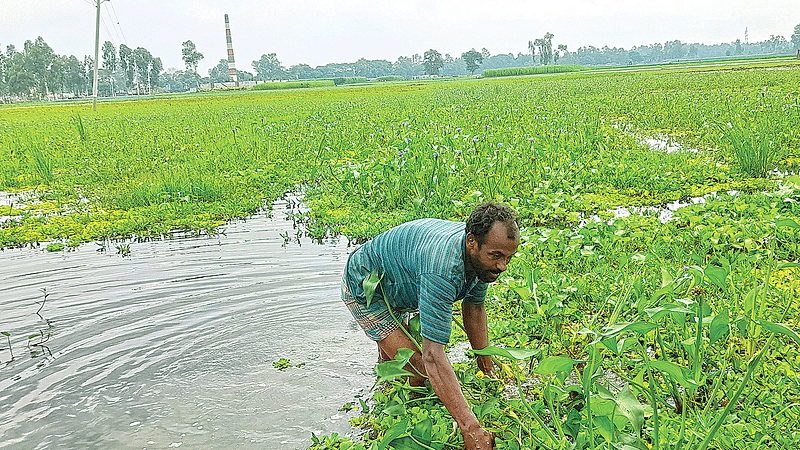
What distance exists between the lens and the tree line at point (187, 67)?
101625 mm

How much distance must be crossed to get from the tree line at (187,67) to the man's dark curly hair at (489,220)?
322 ft

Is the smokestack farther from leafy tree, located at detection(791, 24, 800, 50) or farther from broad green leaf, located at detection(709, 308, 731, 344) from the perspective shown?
leafy tree, located at detection(791, 24, 800, 50)

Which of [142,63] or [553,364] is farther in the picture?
[142,63]

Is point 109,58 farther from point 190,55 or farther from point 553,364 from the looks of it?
point 553,364

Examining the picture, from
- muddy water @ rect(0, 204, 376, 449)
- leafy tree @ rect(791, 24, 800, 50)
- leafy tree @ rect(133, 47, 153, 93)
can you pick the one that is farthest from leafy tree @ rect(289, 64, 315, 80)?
muddy water @ rect(0, 204, 376, 449)

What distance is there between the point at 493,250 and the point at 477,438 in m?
0.80

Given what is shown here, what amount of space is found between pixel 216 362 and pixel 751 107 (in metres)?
12.8

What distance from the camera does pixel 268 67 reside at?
164875 mm

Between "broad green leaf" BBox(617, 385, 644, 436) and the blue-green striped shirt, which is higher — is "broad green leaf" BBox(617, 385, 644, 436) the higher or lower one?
the lower one

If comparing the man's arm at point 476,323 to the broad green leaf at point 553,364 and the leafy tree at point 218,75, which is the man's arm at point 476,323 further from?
the leafy tree at point 218,75

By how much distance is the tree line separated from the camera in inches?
4001

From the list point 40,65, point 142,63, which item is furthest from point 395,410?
point 142,63

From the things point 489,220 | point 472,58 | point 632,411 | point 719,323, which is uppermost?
point 472,58

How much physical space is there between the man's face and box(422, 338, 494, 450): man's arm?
37 centimetres
